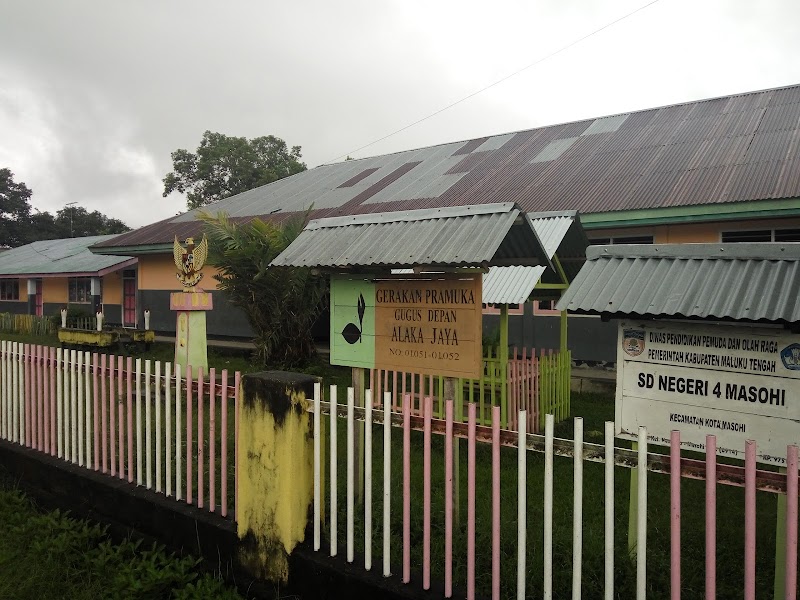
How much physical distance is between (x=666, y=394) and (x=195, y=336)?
8250 millimetres

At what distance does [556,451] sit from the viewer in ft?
8.66

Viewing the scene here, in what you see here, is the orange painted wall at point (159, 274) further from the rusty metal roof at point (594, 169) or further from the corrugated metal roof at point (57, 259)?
the corrugated metal roof at point (57, 259)

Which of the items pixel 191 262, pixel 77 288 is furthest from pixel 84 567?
pixel 77 288

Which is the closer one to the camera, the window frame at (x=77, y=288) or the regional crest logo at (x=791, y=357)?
the regional crest logo at (x=791, y=357)

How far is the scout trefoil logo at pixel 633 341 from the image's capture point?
3215mm

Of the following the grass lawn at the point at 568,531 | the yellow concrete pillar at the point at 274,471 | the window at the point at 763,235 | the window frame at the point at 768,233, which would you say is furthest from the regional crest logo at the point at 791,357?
the window at the point at 763,235

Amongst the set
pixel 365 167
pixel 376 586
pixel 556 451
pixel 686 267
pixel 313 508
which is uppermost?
pixel 365 167

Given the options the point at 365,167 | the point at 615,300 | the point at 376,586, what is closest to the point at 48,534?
the point at 376,586

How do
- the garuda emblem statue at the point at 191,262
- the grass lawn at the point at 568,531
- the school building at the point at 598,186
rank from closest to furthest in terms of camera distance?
the grass lawn at the point at 568,531 → the school building at the point at 598,186 → the garuda emblem statue at the point at 191,262

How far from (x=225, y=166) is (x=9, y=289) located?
16.8 metres

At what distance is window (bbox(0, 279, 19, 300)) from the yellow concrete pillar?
29054 mm

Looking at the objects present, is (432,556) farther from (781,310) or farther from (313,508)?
(781,310)

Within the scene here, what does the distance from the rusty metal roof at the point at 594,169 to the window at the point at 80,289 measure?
561 cm

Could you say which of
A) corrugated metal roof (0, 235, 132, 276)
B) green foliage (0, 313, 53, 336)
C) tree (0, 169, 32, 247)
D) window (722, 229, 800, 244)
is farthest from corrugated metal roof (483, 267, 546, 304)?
tree (0, 169, 32, 247)
